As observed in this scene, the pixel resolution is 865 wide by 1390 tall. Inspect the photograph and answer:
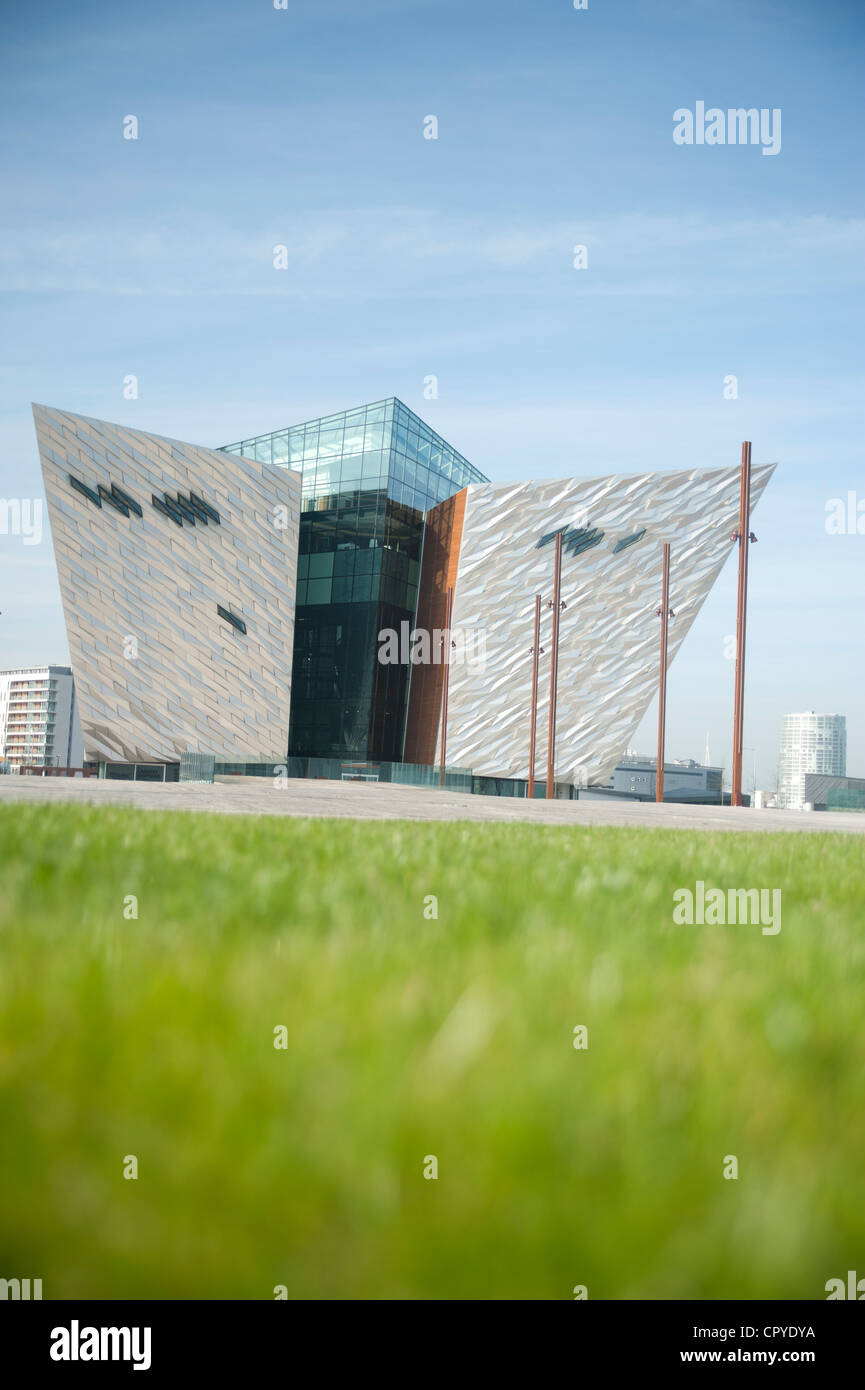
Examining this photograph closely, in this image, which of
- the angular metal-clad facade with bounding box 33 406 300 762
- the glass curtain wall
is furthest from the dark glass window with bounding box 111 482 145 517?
the glass curtain wall

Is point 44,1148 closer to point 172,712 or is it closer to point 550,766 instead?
point 550,766

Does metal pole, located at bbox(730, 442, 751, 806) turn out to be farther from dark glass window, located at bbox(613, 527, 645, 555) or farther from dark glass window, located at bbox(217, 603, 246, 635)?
dark glass window, located at bbox(217, 603, 246, 635)

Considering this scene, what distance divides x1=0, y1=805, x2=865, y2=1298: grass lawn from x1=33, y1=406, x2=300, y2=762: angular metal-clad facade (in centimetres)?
4071

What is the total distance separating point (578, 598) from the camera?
4544cm

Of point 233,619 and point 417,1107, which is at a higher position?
point 233,619

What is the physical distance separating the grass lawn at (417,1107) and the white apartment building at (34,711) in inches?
6539

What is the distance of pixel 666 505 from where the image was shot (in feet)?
144

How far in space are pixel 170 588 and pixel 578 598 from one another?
21382 millimetres

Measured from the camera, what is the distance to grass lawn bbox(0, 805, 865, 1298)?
1.02m

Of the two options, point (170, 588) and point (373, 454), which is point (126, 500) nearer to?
point (170, 588)

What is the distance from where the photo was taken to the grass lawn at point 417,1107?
1022 mm

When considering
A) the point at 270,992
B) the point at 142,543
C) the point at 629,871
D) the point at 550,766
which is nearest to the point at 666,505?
the point at 550,766

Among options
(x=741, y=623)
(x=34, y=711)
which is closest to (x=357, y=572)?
(x=741, y=623)

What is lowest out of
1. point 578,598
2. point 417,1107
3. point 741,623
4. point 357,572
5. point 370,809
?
point 370,809
